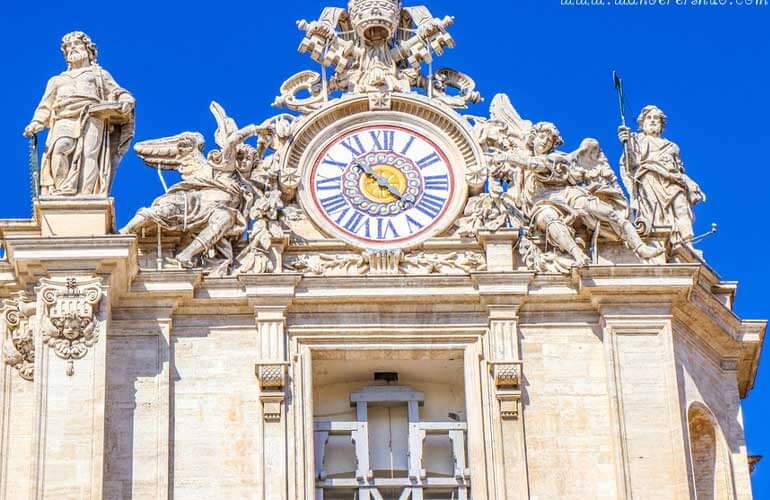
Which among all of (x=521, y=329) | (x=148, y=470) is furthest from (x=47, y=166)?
(x=521, y=329)

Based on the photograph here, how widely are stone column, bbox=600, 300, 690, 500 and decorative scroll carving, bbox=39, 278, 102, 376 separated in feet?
18.2

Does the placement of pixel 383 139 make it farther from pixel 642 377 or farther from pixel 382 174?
pixel 642 377

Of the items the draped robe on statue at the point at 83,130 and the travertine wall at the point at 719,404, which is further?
the travertine wall at the point at 719,404

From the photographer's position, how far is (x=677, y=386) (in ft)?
93.4

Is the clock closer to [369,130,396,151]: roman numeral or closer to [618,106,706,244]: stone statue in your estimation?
[369,130,396,151]: roman numeral

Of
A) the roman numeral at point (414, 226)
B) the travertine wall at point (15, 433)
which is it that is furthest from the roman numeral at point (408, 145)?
the travertine wall at point (15, 433)

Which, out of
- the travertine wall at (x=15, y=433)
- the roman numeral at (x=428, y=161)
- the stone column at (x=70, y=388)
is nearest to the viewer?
the stone column at (x=70, y=388)

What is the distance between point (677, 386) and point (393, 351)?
3.10 meters

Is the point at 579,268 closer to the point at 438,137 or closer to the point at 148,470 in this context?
the point at 438,137

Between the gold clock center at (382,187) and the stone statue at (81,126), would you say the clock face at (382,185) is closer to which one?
the gold clock center at (382,187)

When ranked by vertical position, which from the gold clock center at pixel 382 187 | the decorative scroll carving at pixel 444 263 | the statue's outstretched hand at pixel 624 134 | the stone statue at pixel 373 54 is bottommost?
the decorative scroll carving at pixel 444 263

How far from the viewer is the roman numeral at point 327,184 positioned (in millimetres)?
29938

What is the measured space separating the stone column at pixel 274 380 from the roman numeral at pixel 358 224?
127 cm

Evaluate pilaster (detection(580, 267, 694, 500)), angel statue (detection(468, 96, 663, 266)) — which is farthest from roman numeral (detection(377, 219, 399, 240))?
pilaster (detection(580, 267, 694, 500))
